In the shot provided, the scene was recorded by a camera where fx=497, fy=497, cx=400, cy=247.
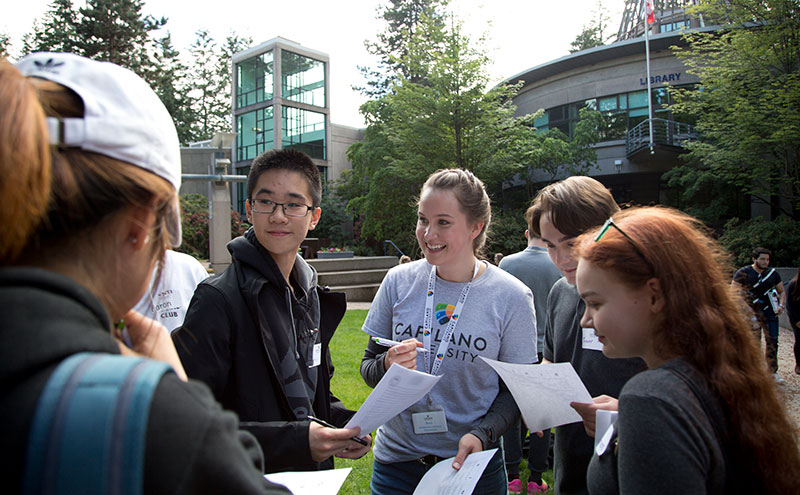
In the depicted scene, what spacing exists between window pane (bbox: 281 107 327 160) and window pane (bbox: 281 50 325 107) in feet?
3.00

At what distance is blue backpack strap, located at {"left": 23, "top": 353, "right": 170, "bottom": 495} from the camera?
605 millimetres

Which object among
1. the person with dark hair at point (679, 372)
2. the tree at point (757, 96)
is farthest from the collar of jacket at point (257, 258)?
the tree at point (757, 96)

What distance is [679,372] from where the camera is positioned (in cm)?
131

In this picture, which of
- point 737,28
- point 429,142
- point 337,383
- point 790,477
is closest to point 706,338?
point 790,477

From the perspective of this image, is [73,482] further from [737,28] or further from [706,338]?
[737,28]

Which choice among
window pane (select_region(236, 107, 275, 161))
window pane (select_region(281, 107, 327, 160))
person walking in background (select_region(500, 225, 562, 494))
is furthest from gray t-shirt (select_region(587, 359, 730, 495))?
window pane (select_region(281, 107, 327, 160))

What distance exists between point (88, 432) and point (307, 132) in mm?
36756

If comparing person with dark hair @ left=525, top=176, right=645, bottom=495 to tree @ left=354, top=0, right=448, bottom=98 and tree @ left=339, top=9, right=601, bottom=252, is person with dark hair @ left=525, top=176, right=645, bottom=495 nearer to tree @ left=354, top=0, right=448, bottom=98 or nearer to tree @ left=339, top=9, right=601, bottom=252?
tree @ left=339, top=9, right=601, bottom=252

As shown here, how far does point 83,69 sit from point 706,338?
1549mm

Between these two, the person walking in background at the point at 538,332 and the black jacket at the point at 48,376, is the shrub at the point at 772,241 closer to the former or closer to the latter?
the person walking in background at the point at 538,332

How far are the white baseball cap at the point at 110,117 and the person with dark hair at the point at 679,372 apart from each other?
1.21 m

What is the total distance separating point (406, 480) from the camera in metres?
2.36

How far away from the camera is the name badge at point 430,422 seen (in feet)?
7.61

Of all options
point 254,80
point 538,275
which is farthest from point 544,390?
point 254,80
